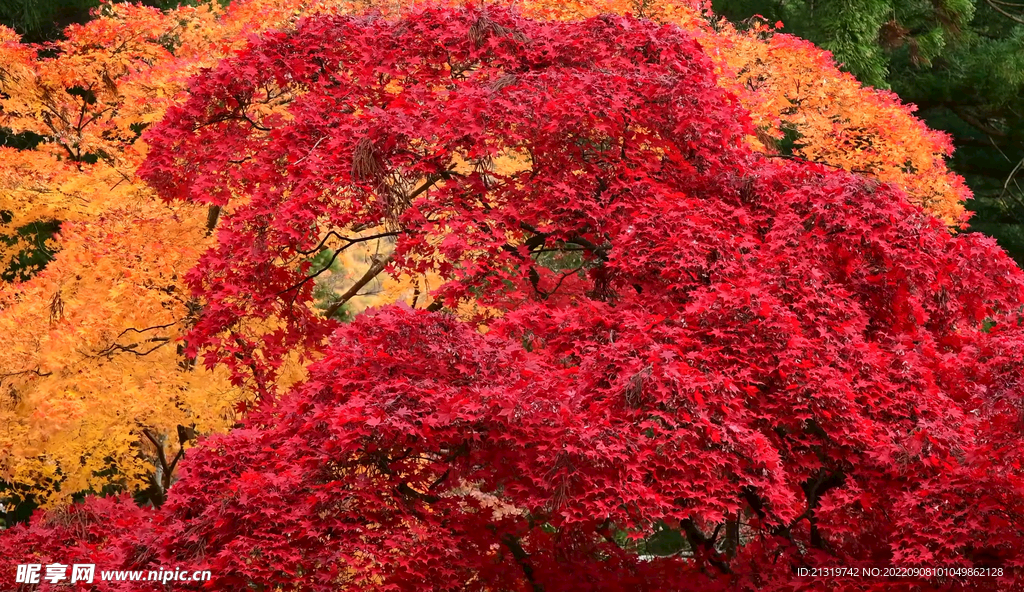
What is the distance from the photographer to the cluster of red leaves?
4.16m

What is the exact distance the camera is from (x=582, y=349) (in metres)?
4.75

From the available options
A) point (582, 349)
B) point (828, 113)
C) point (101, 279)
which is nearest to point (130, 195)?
point (101, 279)

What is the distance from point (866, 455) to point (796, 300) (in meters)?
0.79

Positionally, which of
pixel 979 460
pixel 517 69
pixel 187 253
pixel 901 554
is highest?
pixel 517 69

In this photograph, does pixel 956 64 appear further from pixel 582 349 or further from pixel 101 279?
pixel 101 279

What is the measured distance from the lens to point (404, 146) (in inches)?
217

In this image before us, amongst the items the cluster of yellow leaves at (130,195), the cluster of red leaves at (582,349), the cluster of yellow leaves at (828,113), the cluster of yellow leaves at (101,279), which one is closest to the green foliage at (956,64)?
the cluster of yellow leaves at (130,195)

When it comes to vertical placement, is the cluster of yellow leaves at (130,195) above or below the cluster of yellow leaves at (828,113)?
below

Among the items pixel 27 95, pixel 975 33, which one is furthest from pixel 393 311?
pixel 975 33

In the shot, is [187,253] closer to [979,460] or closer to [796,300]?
[796,300]

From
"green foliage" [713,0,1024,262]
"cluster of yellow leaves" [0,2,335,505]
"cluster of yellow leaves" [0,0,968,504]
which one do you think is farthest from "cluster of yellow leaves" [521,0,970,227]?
"cluster of yellow leaves" [0,2,335,505]

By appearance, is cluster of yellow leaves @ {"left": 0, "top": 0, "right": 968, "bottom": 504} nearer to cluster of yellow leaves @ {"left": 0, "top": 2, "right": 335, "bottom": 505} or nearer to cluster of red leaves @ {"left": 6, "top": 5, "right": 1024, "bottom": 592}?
cluster of yellow leaves @ {"left": 0, "top": 2, "right": 335, "bottom": 505}

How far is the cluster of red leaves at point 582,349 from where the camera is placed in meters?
4.16

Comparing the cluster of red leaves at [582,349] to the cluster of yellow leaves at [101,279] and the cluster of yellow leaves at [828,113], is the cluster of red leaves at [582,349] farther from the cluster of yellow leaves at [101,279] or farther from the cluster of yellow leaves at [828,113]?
the cluster of yellow leaves at [828,113]
